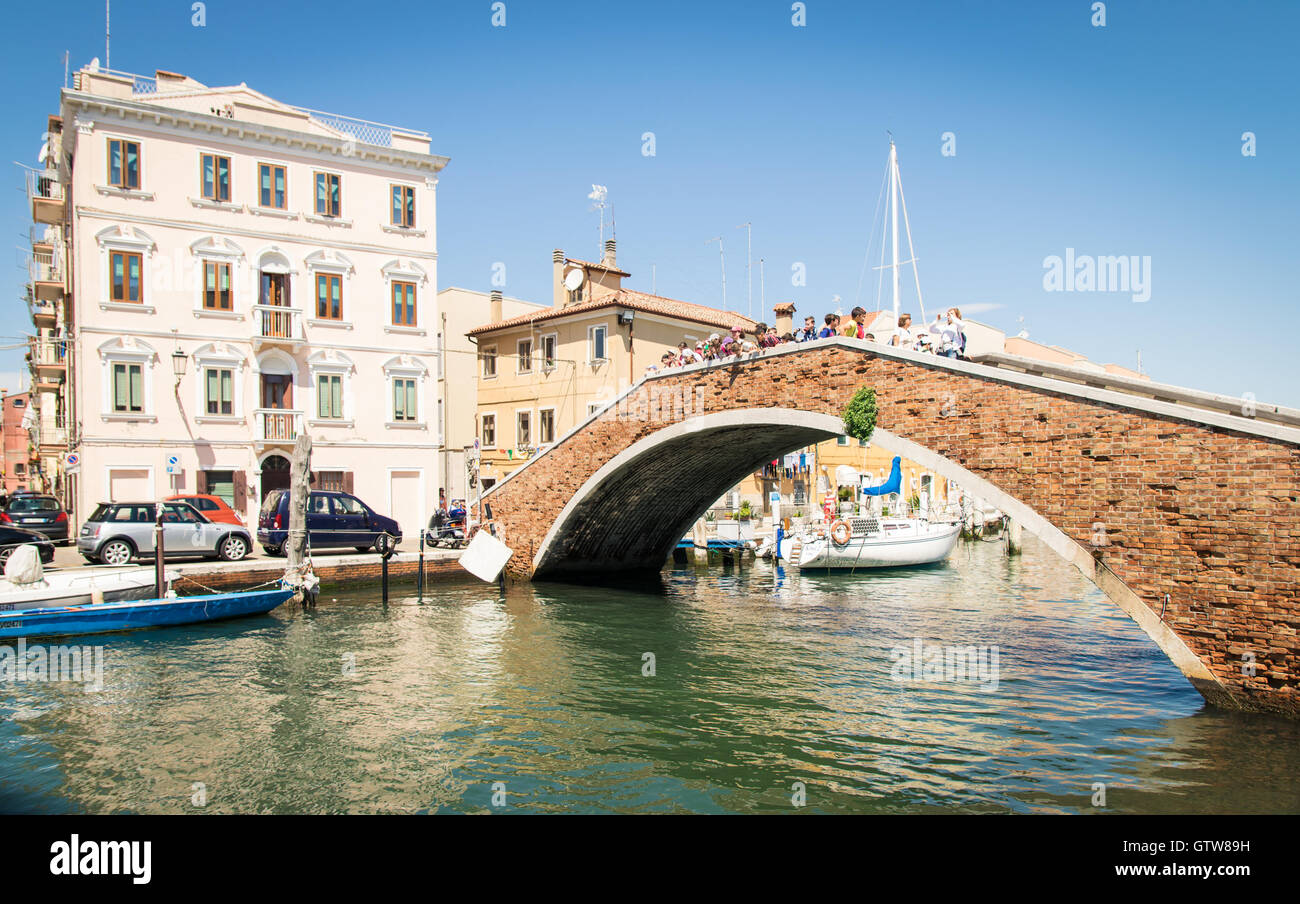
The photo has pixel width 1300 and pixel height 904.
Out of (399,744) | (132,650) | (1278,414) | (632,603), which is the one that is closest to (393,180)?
(632,603)

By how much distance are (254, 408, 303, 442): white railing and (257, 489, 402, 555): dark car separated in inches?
204

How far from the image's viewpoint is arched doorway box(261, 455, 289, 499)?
27.7 meters

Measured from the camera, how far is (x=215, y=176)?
88.5 ft

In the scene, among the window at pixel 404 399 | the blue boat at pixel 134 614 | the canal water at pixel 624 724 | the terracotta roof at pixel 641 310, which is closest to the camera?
the canal water at pixel 624 724

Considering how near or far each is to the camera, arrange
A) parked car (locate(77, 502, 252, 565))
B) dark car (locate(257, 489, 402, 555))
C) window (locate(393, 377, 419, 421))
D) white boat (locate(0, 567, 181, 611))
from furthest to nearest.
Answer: window (locate(393, 377, 419, 421)) → dark car (locate(257, 489, 402, 555)) → parked car (locate(77, 502, 252, 565)) → white boat (locate(0, 567, 181, 611))

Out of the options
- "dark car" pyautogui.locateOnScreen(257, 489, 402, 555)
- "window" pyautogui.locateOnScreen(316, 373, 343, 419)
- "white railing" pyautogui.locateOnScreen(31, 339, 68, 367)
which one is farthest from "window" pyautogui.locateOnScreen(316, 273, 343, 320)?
"white railing" pyautogui.locateOnScreen(31, 339, 68, 367)

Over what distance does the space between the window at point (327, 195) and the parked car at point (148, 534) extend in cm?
1275

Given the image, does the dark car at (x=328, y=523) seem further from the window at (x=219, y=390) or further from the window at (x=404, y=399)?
the window at (x=404, y=399)

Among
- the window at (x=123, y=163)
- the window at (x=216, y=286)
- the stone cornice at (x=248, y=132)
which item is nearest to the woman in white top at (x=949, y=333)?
the stone cornice at (x=248, y=132)

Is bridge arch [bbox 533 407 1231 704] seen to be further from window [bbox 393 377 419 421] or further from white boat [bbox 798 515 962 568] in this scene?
window [bbox 393 377 419 421]

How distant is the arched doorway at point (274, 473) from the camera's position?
27703 millimetres

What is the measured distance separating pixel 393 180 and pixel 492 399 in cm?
1138

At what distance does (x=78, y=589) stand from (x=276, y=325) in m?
14.0
